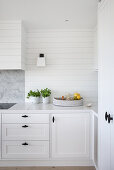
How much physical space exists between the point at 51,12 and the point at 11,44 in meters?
0.86

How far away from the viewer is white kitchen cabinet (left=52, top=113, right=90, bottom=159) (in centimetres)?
262

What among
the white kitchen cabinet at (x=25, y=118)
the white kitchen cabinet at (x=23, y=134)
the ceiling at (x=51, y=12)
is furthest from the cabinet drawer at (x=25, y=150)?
the ceiling at (x=51, y=12)

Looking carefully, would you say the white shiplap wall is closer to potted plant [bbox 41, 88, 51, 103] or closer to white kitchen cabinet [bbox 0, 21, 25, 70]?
potted plant [bbox 41, 88, 51, 103]

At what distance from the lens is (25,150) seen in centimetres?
261

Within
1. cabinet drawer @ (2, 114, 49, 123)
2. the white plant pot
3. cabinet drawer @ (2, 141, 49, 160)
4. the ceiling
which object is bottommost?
cabinet drawer @ (2, 141, 49, 160)

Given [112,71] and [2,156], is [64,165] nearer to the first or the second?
[2,156]

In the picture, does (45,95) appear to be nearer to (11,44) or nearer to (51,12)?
(11,44)

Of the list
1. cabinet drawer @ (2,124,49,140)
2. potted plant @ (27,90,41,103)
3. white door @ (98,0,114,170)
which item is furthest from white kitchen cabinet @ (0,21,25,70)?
white door @ (98,0,114,170)

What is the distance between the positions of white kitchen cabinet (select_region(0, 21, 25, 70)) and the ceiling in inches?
5.7

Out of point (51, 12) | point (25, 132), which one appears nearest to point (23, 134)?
point (25, 132)

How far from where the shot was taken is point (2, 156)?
260 cm

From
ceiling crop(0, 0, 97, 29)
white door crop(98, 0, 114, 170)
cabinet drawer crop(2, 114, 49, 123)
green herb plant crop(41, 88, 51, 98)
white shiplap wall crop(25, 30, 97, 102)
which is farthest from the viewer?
white shiplap wall crop(25, 30, 97, 102)

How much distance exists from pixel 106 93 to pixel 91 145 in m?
1.18

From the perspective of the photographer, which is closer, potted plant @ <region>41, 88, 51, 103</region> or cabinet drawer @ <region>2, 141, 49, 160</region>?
cabinet drawer @ <region>2, 141, 49, 160</region>
